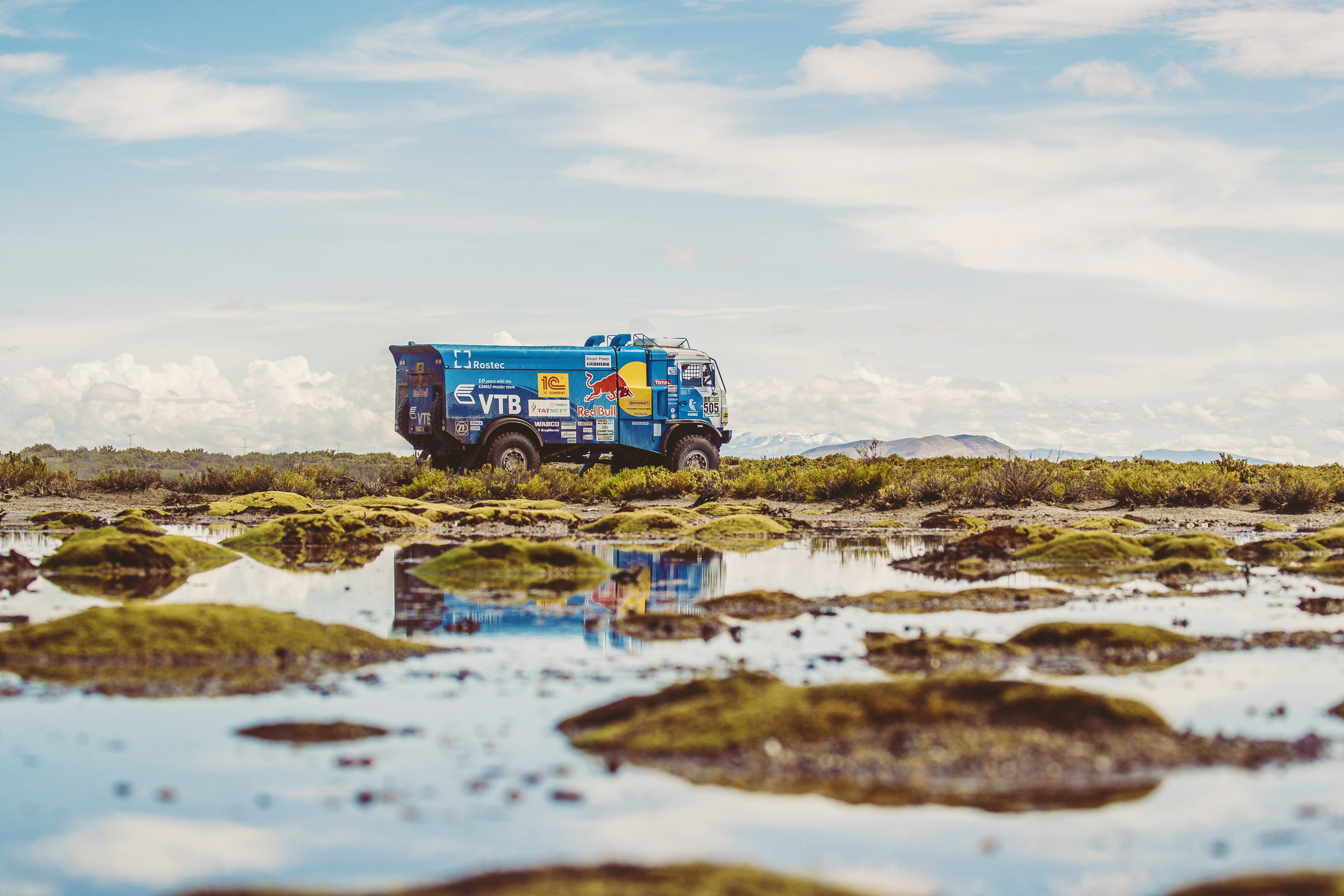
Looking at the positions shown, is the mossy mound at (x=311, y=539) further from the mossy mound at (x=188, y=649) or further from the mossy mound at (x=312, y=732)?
the mossy mound at (x=312, y=732)

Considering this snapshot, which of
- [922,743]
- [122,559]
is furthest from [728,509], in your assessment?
[922,743]

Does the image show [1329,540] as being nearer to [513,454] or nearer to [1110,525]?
[1110,525]

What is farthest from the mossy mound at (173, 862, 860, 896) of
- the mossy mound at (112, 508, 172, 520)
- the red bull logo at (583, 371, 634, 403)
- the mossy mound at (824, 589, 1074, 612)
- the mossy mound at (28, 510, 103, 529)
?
the red bull logo at (583, 371, 634, 403)

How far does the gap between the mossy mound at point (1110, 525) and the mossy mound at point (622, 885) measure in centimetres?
1823

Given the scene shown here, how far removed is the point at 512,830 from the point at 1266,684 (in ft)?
17.7

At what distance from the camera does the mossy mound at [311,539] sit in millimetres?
18078

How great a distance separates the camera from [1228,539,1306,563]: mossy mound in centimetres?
1669

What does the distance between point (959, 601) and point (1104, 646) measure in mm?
2958

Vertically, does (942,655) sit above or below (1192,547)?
below

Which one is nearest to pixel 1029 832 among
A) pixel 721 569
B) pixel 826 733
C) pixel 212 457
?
pixel 826 733

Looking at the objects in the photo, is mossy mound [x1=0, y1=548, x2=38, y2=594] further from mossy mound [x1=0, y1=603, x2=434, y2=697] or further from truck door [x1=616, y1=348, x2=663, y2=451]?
truck door [x1=616, y1=348, x2=663, y2=451]

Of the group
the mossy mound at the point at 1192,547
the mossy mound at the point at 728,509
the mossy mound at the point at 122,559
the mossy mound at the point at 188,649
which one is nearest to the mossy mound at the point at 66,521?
the mossy mound at the point at 122,559

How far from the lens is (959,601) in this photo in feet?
40.2

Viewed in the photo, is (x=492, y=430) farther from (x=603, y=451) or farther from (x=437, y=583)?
(x=437, y=583)
